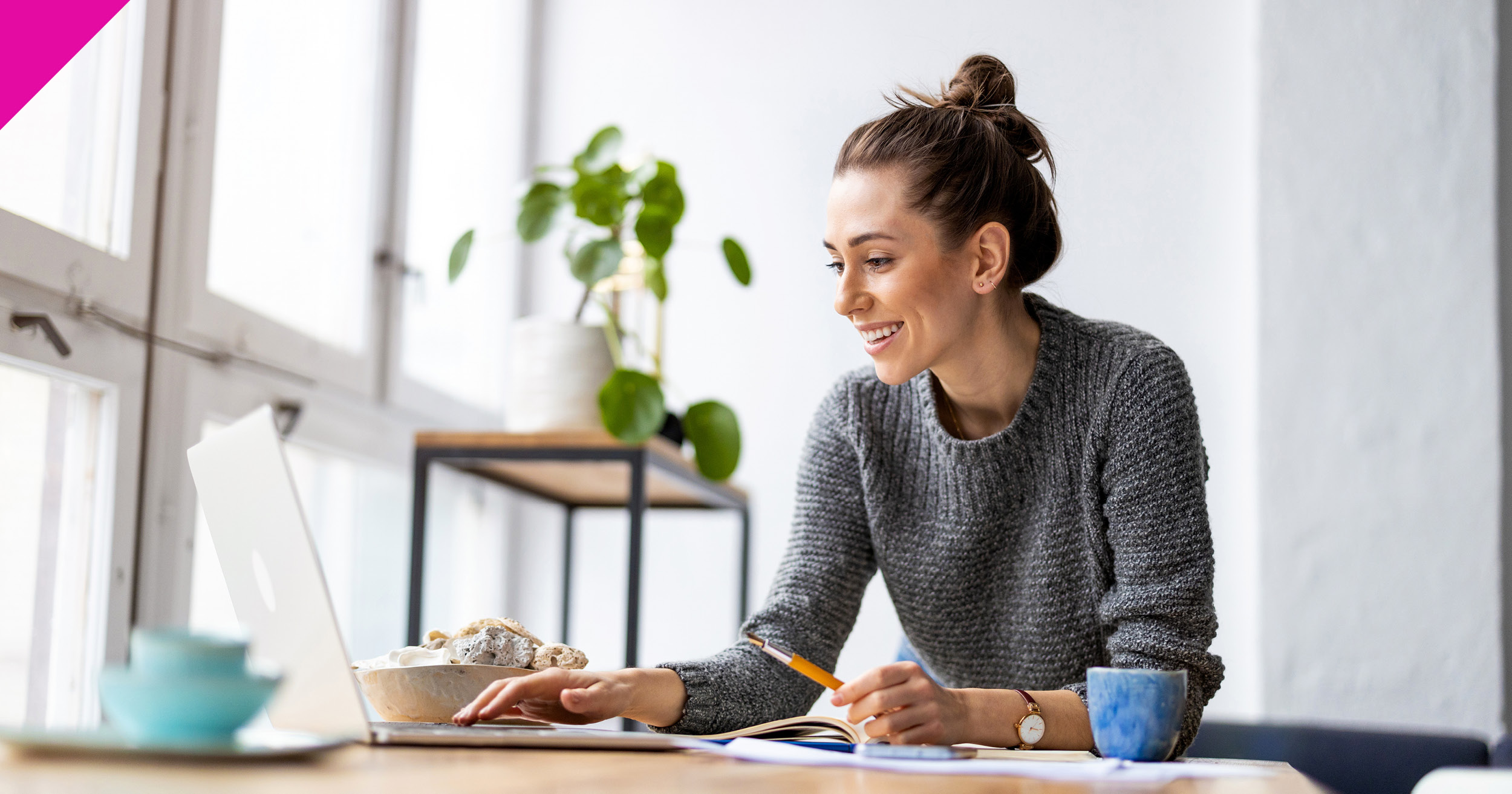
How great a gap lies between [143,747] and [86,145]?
1153 mm

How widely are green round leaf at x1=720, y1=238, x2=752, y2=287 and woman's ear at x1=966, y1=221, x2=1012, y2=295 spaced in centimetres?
94

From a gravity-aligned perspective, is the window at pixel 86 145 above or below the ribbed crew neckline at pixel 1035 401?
above

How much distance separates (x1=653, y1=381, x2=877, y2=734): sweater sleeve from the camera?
115cm

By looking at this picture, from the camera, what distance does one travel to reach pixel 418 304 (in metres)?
2.54

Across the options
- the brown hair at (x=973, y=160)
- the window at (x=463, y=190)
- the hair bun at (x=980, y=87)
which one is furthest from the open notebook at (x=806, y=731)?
the window at (x=463, y=190)

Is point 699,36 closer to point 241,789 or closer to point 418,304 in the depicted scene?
point 418,304

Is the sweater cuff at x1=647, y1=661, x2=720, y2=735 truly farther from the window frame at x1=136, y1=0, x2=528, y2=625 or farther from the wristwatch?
the window frame at x1=136, y1=0, x2=528, y2=625

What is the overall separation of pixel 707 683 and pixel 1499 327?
6.93 ft

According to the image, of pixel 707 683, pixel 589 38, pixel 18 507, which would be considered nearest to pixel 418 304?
pixel 589 38

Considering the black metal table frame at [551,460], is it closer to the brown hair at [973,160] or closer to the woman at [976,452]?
the woman at [976,452]

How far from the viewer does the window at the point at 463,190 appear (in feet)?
8.46

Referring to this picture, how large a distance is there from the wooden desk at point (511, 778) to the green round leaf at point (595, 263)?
1.32 meters

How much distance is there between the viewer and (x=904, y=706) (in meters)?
0.96

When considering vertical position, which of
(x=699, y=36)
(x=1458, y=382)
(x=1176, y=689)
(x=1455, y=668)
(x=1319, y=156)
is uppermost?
(x=699, y=36)
